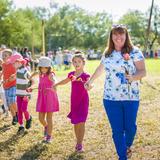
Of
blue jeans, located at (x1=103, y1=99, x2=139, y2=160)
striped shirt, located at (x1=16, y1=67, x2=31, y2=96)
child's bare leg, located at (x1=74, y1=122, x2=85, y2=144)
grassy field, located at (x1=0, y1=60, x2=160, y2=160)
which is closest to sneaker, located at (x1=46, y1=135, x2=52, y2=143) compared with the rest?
grassy field, located at (x1=0, y1=60, x2=160, y2=160)

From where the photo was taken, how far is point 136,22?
11362 centimetres

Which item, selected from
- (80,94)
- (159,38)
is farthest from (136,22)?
(80,94)

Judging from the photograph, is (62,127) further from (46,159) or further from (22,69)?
(46,159)

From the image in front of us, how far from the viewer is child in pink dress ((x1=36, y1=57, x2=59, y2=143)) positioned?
820cm

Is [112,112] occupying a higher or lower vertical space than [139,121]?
higher

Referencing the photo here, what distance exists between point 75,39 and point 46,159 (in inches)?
3998

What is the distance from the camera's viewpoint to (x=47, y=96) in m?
8.25

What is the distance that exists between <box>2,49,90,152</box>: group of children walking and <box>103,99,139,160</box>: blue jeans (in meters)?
1.31

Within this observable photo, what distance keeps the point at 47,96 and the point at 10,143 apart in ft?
3.51

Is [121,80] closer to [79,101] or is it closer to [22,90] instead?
[79,101]

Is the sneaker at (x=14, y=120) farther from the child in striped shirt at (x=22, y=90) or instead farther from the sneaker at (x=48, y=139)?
the sneaker at (x=48, y=139)

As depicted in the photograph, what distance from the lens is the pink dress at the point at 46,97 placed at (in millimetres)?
8211

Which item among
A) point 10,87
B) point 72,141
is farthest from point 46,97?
point 10,87

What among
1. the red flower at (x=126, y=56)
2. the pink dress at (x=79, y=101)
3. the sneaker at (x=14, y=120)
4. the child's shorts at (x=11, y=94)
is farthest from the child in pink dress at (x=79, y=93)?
the child's shorts at (x=11, y=94)
